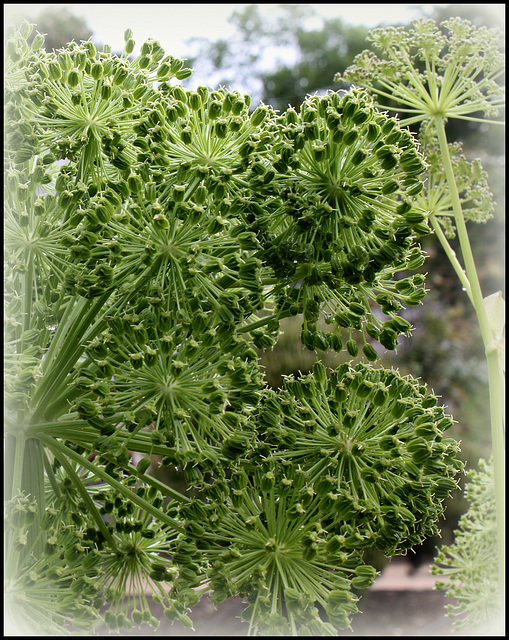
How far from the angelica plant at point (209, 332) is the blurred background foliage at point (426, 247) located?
107cm

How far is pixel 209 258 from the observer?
678 mm

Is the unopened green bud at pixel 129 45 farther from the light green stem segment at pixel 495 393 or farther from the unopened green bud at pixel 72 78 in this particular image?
the light green stem segment at pixel 495 393

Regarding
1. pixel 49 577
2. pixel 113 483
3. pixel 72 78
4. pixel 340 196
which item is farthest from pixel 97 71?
pixel 49 577

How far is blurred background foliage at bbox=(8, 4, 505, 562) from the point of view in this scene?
10.7 feet

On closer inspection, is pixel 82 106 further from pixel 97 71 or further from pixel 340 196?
pixel 340 196

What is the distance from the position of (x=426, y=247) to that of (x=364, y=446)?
3.59m

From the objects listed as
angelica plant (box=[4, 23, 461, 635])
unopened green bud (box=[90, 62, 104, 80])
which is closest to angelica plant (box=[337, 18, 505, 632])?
angelica plant (box=[4, 23, 461, 635])

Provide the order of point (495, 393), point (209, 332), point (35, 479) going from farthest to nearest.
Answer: point (495, 393) < point (35, 479) < point (209, 332)

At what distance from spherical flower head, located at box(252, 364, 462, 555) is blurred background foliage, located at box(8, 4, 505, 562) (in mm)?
1039

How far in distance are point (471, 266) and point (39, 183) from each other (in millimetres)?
785

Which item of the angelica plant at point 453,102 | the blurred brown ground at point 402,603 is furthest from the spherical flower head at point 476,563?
the blurred brown ground at point 402,603

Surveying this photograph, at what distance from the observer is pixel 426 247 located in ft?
13.4

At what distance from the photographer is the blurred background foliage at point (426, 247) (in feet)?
10.7

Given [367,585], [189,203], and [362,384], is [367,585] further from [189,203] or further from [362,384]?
[189,203]
